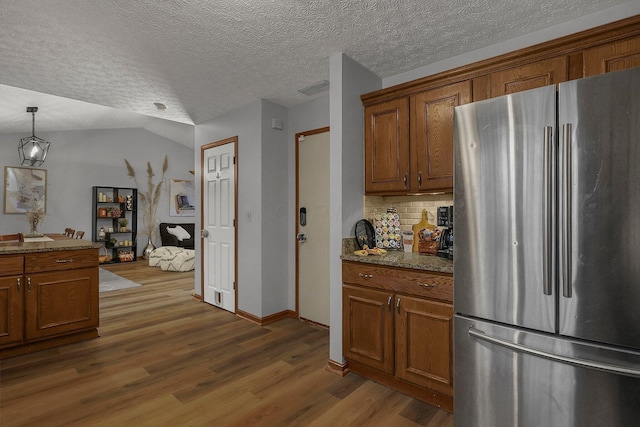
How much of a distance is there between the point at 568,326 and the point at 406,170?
4.78 ft

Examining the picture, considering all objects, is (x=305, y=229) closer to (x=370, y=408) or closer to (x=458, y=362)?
(x=370, y=408)

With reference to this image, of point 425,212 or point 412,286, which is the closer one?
point 412,286

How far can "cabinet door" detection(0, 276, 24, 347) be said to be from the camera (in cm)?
272

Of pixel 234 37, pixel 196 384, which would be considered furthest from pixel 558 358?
pixel 234 37

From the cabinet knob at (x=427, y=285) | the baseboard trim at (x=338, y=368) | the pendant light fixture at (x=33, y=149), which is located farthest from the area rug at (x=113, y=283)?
the cabinet knob at (x=427, y=285)

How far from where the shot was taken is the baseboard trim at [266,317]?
143 inches

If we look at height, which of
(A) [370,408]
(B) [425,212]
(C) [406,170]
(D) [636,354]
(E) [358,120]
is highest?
(E) [358,120]

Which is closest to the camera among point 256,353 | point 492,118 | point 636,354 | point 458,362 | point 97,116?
point 636,354

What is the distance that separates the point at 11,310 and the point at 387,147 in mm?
3457

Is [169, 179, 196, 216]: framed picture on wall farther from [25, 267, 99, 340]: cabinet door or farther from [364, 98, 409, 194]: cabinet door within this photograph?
[364, 98, 409, 194]: cabinet door

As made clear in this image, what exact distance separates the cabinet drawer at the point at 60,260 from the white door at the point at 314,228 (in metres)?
2.11

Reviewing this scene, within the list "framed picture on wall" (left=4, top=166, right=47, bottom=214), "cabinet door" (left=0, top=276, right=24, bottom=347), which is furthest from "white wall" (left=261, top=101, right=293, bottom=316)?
"framed picture on wall" (left=4, top=166, right=47, bottom=214)

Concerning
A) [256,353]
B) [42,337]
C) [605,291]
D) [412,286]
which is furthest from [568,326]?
[42,337]

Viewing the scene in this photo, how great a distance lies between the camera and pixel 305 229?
12.2 ft
